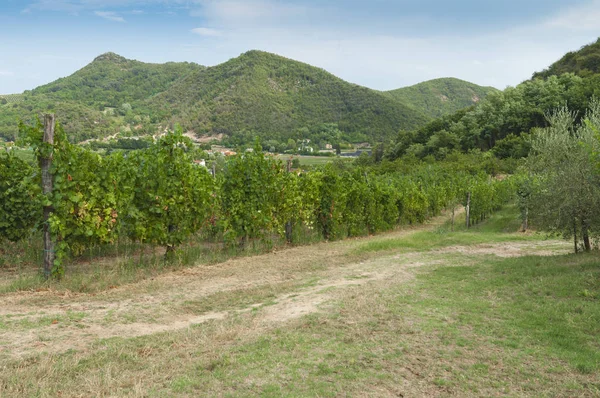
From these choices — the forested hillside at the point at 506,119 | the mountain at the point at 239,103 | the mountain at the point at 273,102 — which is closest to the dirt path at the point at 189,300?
the forested hillside at the point at 506,119

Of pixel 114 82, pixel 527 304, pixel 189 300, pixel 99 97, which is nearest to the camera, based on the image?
pixel 527 304

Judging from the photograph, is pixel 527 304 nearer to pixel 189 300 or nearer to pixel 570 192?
pixel 570 192

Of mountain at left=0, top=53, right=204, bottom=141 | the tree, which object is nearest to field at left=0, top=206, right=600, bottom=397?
the tree

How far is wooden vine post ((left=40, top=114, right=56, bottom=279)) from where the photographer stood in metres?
8.52

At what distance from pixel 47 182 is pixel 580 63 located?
96138mm

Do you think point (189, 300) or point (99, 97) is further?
point (99, 97)

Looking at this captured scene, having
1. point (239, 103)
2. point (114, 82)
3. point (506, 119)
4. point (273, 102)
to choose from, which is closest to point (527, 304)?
point (506, 119)

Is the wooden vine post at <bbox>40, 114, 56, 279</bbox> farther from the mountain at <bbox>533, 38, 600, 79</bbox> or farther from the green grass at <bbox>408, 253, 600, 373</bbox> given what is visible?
the mountain at <bbox>533, 38, 600, 79</bbox>

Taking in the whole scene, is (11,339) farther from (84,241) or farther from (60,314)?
(84,241)

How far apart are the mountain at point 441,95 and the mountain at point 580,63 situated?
51.2m

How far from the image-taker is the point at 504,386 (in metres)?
4.48

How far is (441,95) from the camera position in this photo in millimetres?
158875

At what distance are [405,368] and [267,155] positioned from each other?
1037 centimetres

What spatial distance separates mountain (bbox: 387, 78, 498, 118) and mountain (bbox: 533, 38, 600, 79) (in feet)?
168
